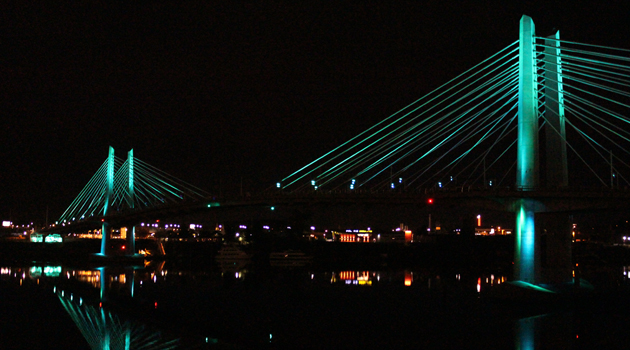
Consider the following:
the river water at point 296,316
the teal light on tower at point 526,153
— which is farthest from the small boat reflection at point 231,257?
the teal light on tower at point 526,153

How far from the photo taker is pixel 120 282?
1549 inches

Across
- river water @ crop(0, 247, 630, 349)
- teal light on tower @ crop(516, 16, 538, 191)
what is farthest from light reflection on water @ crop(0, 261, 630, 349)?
teal light on tower @ crop(516, 16, 538, 191)

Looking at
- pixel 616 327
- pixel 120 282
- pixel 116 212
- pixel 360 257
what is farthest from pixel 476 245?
pixel 616 327

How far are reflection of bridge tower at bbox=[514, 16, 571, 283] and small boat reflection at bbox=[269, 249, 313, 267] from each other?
36.2 meters

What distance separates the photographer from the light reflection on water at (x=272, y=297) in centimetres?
2192

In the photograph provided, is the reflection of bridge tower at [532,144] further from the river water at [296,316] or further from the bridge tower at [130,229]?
the bridge tower at [130,229]

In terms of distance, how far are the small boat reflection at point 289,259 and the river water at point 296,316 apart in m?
22.3

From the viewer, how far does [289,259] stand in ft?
213

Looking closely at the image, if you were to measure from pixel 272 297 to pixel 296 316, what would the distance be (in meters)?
6.93

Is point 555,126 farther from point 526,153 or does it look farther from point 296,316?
point 296,316

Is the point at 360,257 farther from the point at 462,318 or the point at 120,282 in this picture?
the point at 462,318

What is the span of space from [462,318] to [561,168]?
348 inches

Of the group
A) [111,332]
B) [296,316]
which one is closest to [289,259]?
[296,316]

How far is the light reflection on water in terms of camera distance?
2192 cm
